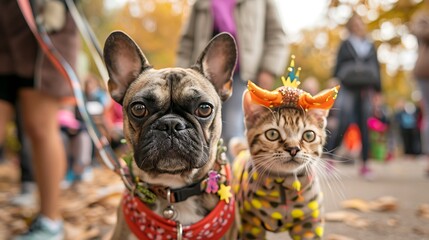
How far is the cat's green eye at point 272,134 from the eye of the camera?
1.89 metres

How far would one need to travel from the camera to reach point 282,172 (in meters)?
1.93

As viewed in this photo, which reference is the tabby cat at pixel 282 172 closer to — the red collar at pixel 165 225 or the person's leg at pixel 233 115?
the red collar at pixel 165 225

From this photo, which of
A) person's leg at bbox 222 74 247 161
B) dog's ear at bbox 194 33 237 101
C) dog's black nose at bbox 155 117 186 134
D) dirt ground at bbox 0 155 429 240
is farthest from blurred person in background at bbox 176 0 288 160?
dog's black nose at bbox 155 117 186 134

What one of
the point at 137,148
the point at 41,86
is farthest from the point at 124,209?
the point at 41,86

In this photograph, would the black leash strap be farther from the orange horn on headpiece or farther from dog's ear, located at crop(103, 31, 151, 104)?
the orange horn on headpiece

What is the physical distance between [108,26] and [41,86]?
64.9ft

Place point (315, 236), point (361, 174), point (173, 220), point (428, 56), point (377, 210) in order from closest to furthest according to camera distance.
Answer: point (173, 220)
point (315, 236)
point (377, 210)
point (428, 56)
point (361, 174)

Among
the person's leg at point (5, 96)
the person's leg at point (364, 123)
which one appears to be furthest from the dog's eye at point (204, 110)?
the person's leg at point (364, 123)

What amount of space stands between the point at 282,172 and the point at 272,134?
0.57 ft

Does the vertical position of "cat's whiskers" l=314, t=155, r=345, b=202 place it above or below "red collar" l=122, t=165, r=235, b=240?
above

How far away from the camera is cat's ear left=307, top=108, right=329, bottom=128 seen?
1.88 meters

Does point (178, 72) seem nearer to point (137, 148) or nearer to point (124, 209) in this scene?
point (137, 148)

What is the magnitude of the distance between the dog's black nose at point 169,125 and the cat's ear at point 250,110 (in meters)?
0.43

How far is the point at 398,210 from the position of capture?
4.06m
